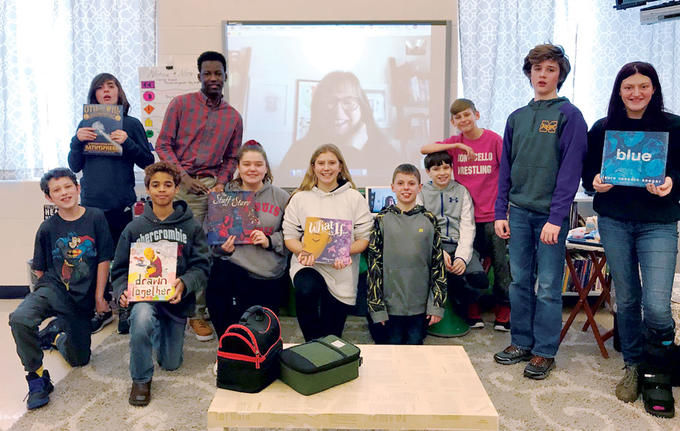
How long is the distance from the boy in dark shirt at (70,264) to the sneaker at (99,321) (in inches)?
19.2

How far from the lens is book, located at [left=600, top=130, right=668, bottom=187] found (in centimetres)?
198

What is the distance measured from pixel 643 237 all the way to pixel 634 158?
330 mm

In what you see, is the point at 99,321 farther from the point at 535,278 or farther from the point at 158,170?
the point at 535,278

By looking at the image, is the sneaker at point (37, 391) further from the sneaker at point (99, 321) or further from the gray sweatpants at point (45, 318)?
the sneaker at point (99, 321)

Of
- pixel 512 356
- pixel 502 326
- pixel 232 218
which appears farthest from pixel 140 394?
pixel 502 326

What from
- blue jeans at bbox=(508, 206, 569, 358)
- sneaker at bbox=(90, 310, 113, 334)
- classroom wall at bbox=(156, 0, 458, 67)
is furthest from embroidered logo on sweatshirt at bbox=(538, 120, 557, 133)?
sneaker at bbox=(90, 310, 113, 334)

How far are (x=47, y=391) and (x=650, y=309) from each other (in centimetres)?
260

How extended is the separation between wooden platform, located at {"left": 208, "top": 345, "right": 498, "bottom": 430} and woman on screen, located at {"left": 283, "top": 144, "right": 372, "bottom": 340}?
0.87 meters

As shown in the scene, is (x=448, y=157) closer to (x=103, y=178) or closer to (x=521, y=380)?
(x=521, y=380)

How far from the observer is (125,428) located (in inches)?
77.4

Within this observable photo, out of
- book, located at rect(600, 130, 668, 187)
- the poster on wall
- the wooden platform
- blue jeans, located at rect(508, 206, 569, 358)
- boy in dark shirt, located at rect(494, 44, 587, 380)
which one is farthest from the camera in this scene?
the poster on wall

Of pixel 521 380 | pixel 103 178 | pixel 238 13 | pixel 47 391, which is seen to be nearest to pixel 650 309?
pixel 521 380

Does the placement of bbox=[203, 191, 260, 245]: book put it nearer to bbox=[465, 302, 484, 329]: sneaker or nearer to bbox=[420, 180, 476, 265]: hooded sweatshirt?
bbox=[420, 180, 476, 265]: hooded sweatshirt

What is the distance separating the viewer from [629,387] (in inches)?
85.3
